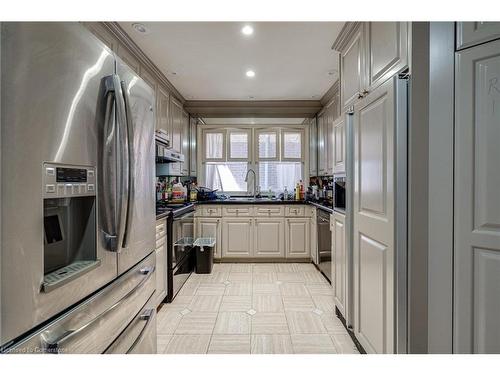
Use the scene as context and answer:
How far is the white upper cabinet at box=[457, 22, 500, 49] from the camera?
1.10m

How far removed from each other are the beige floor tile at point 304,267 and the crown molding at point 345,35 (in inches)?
105

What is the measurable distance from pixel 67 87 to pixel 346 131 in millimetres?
1677

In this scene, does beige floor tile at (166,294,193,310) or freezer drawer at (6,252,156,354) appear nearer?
freezer drawer at (6,252,156,354)

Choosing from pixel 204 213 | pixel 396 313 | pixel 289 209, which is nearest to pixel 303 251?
pixel 289 209

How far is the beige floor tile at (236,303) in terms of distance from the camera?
238 cm

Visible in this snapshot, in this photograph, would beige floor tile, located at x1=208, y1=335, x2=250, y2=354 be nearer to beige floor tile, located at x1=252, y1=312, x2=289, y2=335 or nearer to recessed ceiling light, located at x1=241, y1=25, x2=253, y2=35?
beige floor tile, located at x1=252, y1=312, x2=289, y2=335

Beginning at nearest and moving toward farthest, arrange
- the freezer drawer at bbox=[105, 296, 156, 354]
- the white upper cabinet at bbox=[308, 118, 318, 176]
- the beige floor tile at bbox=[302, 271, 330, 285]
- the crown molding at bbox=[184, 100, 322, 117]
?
the freezer drawer at bbox=[105, 296, 156, 354]
the beige floor tile at bbox=[302, 271, 330, 285]
the crown molding at bbox=[184, 100, 322, 117]
the white upper cabinet at bbox=[308, 118, 318, 176]

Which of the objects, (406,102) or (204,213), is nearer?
(406,102)

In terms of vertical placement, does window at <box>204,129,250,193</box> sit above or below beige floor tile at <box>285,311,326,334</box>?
above

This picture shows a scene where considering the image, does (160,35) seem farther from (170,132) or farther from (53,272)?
(53,272)

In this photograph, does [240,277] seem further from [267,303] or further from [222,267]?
[267,303]

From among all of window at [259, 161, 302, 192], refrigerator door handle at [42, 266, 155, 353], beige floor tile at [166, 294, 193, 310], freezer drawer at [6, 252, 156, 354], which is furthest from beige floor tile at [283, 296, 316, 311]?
window at [259, 161, 302, 192]

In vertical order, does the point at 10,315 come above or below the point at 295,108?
below

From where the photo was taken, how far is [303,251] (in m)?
3.70
